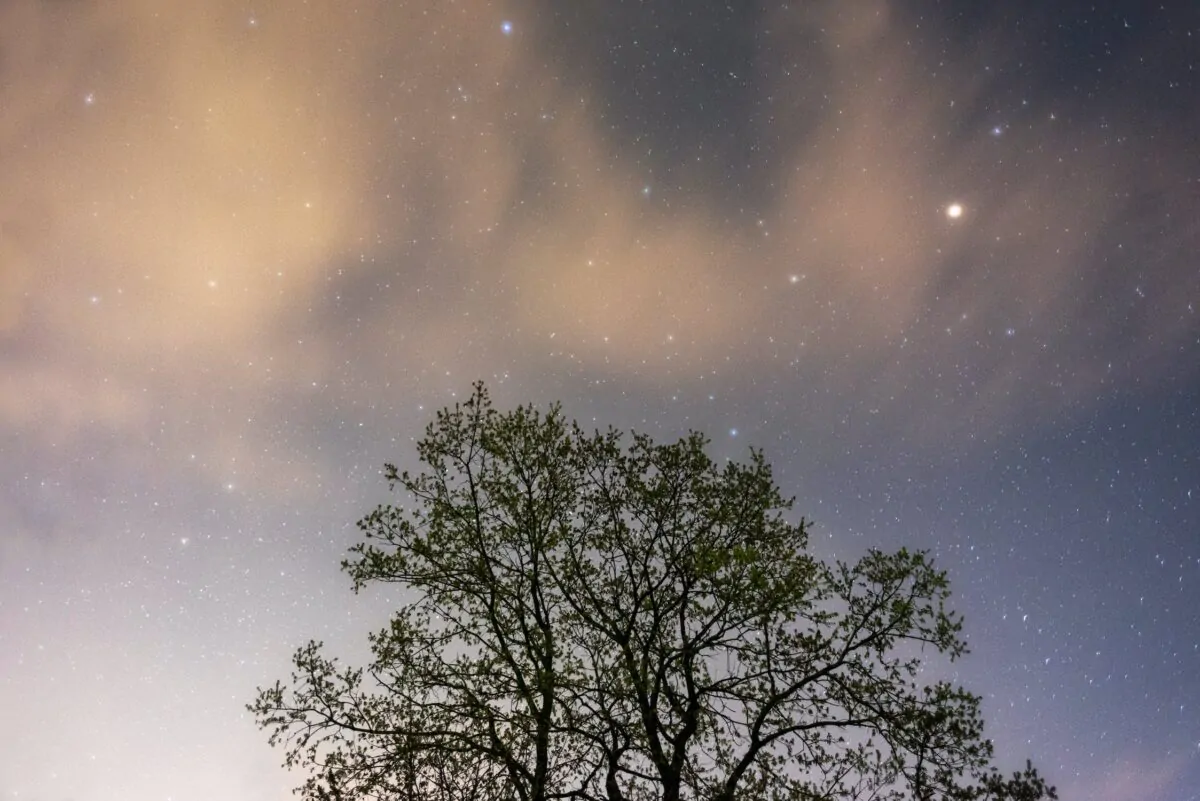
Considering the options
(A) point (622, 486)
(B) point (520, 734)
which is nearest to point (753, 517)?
(A) point (622, 486)

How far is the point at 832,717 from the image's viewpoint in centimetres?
1567

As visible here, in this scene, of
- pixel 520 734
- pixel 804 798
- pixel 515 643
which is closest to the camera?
pixel 804 798

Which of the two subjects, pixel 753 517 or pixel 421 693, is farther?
pixel 753 517

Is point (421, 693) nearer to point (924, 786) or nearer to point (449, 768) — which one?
point (449, 768)

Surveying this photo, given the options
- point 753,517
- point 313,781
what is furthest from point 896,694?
point 313,781

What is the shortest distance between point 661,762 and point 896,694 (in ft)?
17.4

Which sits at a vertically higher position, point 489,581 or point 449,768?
point 489,581

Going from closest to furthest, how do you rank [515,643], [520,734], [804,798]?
[804,798] < [520,734] < [515,643]

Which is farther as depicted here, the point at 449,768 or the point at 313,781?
the point at 449,768

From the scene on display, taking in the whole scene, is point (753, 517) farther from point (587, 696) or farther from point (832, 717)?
point (587, 696)

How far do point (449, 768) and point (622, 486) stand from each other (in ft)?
25.1

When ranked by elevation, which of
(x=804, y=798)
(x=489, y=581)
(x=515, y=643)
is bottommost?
(x=804, y=798)

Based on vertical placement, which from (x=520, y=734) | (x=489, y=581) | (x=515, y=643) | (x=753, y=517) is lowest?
(x=520, y=734)

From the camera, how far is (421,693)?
15836mm
